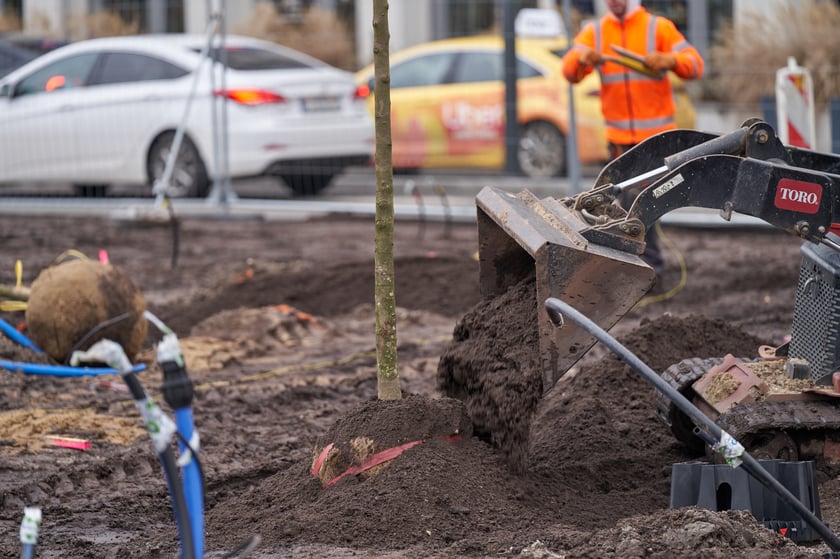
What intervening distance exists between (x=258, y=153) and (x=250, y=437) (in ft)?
26.0

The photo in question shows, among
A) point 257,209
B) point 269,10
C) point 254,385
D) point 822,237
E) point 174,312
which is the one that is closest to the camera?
point 822,237

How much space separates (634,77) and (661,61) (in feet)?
1.03

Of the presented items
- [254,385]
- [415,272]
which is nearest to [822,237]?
[254,385]

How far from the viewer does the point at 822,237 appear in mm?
4426

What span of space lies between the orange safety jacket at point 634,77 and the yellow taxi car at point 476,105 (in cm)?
501

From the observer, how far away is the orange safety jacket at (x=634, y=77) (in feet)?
28.4

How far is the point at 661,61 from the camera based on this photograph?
842 centimetres

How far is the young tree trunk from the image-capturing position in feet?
14.6

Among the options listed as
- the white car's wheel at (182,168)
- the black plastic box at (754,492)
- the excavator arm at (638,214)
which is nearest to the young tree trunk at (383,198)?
the excavator arm at (638,214)

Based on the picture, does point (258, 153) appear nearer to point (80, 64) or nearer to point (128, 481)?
point (80, 64)

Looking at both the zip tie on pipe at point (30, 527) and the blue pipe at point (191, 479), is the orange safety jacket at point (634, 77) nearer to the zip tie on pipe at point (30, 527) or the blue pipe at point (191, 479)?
the blue pipe at point (191, 479)

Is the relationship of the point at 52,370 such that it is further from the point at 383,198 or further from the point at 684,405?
the point at 684,405

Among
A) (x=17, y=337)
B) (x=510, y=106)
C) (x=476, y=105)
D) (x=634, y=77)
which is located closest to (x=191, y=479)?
(x=17, y=337)

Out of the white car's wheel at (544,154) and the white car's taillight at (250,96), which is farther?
the white car's wheel at (544,154)
